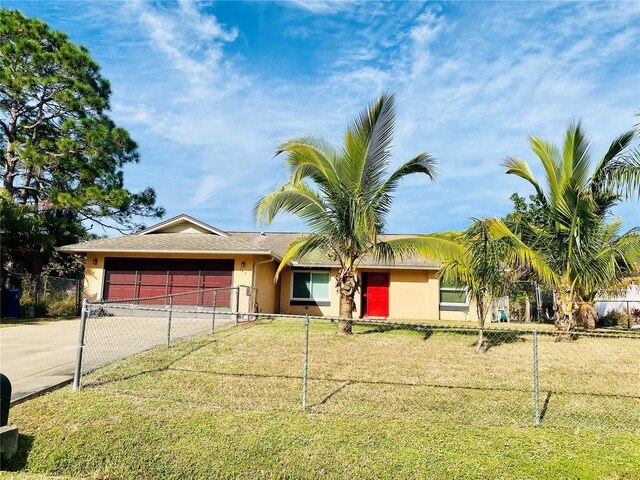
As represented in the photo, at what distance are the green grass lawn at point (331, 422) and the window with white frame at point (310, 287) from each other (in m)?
10.8

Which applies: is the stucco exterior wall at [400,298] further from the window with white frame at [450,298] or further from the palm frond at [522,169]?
the palm frond at [522,169]

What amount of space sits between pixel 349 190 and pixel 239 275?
657cm

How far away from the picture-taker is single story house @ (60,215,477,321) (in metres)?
16.7

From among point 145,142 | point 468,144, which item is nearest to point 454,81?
point 468,144

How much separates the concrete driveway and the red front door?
11.7 meters

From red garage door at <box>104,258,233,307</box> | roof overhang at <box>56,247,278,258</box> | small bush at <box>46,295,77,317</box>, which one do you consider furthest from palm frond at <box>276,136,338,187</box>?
small bush at <box>46,295,77,317</box>

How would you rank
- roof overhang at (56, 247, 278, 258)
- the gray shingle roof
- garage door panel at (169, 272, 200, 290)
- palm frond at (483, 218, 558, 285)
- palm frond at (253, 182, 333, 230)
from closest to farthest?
palm frond at (483, 218, 558, 285)
palm frond at (253, 182, 333, 230)
roof overhang at (56, 247, 278, 258)
the gray shingle roof
garage door panel at (169, 272, 200, 290)

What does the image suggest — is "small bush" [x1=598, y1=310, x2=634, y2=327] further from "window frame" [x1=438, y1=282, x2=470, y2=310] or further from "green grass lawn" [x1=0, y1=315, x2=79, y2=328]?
"green grass lawn" [x1=0, y1=315, x2=79, y2=328]

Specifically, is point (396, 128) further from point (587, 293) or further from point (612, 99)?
point (587, 293)

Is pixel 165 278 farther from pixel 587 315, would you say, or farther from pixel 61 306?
pixel 587 315

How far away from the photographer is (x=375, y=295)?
65.3 feet

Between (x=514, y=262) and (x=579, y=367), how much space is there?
373 cm

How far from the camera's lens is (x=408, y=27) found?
35.0 feet

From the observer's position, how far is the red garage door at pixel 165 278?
55.0 feet
